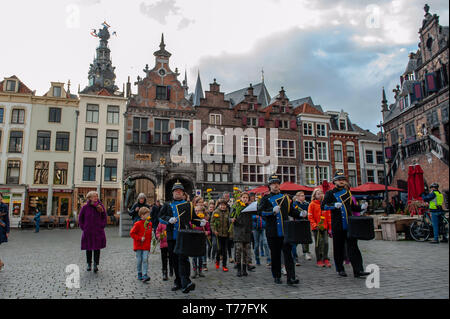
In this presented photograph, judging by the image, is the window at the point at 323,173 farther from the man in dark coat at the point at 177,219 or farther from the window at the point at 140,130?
the man in dark coat at the point at 177,219

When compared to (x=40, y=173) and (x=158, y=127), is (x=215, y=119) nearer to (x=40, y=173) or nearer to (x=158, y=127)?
(x=158, y=127)

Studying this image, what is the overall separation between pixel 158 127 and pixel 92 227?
993 inches

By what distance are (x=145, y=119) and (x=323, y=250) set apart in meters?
26.9

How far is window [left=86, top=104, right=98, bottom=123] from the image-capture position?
32.3 metres

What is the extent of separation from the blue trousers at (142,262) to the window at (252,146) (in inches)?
1096

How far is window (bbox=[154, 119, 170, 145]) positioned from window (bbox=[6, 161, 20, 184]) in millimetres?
12957

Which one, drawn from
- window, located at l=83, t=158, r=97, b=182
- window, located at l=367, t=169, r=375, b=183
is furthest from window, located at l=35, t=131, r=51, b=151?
window, located at l=367, t=169, r=375, b=183

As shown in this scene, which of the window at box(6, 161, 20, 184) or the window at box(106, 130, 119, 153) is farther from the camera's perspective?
the window at box(106, 130, 119, 153)

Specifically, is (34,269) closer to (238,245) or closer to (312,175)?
(238,245)

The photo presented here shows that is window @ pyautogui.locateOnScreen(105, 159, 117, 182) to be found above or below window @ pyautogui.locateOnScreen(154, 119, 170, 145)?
below

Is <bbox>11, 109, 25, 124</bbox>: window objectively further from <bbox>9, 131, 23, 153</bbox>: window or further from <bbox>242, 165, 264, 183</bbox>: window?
<bbox>242, 165, 264, 183</bbox>: window

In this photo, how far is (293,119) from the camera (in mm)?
36750

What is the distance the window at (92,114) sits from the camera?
3228 centimetres
